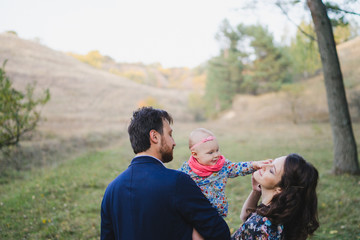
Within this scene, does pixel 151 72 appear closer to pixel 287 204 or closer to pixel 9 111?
pixel 9 111

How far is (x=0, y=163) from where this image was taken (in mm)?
11883

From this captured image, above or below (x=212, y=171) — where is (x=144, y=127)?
above

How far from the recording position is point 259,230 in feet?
6.70

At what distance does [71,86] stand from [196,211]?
55300 mm

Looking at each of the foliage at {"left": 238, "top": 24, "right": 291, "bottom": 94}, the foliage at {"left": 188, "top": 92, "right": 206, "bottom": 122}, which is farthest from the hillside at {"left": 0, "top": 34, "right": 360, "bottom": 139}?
the foliage at {"left": 238, "top": 24, "right": 291, "bottom": 94}

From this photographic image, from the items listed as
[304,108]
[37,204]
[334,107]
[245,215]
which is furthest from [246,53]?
[245,215]

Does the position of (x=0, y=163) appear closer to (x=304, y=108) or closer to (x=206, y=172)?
(x=206, y=172)

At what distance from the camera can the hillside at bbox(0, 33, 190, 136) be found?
138ft

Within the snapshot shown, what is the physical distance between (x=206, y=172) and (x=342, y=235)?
3427 mm

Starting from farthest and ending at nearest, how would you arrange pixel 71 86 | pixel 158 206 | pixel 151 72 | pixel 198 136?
pixel 151 72, pixel 71 86, pixel 198 136, pixel 158 206

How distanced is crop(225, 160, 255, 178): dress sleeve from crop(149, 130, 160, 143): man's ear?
1030 millimetres

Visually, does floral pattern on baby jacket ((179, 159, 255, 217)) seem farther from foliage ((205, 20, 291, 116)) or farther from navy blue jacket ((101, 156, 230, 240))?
foliage ((205, 20, 291, 116))

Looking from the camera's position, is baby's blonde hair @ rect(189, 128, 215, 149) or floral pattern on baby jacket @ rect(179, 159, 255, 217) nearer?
floral pattern on baby jacket @ rect(179, 159, 255, 217)

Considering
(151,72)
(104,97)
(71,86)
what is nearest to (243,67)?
(104,97)
